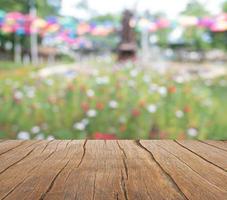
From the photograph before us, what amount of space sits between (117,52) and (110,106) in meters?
0.70

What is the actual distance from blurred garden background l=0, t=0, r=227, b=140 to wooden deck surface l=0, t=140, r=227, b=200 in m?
1.64

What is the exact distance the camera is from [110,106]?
9.66 ft

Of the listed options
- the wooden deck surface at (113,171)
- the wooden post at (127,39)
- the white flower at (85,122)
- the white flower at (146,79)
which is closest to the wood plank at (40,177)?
the wooden deck surface at (113,171)

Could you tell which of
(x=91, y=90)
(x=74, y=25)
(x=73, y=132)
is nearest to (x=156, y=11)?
(x=74, y=25)

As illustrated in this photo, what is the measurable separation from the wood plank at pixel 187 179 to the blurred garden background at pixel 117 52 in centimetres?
187

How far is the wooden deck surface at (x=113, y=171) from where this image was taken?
77cm

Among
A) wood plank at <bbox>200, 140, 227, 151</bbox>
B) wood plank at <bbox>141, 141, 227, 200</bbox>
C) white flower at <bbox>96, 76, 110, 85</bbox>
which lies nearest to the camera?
wood plank at <bbox>141, 141, 227, 200</bbox>

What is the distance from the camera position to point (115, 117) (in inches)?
114

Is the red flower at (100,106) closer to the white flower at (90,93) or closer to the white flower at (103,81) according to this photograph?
the white flower at (90,93)

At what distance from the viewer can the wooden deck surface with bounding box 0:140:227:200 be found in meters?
0.77

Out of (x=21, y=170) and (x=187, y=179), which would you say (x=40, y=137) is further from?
(x=187, y=179)

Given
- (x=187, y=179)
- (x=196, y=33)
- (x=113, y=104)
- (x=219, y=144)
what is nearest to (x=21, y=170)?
(x=187, y=179)

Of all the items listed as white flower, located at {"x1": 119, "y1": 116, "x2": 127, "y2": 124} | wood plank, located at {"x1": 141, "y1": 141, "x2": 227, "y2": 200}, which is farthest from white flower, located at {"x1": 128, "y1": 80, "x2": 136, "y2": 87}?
wood plank, located at {"x1": 141, "y1": 141, "x2": 227, "y2": 200}

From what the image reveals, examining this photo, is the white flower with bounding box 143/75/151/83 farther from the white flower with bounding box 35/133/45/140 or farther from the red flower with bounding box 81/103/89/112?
the white flower with bounding box 35/133/45/140
